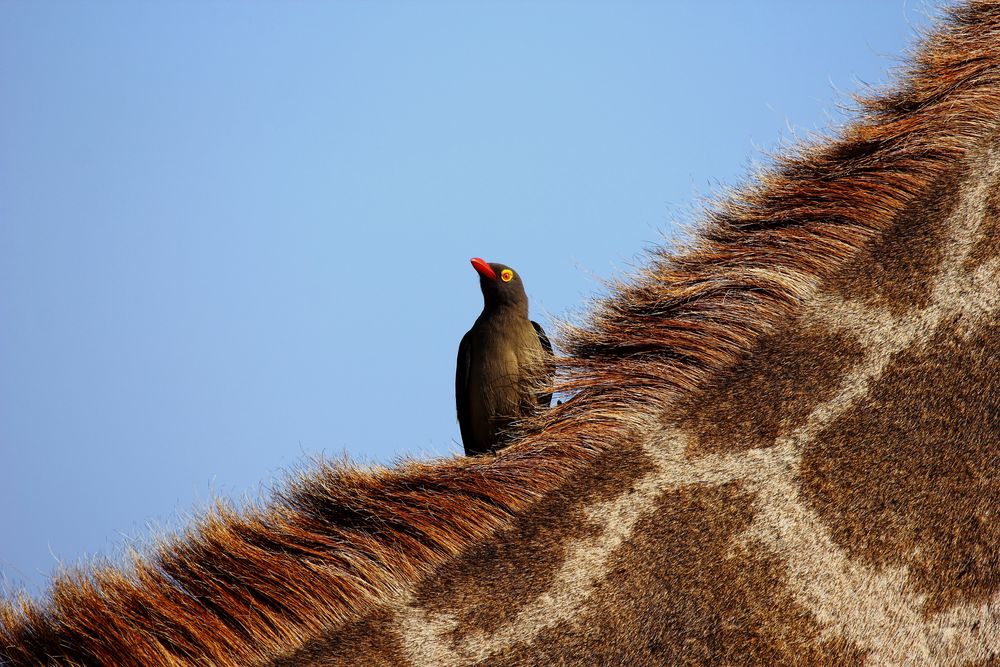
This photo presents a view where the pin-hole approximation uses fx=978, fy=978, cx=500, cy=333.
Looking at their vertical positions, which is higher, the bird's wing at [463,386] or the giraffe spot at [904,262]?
the bird's wing at [463,386]

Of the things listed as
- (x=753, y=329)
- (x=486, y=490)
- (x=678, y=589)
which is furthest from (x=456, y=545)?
(x=753, y=329)

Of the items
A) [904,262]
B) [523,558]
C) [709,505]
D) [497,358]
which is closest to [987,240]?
[904,262]

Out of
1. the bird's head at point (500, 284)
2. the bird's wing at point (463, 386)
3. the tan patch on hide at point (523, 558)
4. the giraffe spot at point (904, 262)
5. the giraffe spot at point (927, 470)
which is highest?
the bird's head at point (500, 284)

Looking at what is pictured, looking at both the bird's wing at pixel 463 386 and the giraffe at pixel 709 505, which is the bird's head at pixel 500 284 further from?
the giraffe at pixel 709 505

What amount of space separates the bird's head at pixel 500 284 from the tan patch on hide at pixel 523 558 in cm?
176

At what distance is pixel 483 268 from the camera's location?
5.53 m

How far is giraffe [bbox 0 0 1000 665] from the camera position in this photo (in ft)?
11.9

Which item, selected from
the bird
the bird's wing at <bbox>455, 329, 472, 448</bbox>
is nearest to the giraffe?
the bird

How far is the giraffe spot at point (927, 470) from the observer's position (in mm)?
3678

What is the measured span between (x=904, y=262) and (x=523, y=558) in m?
2.06

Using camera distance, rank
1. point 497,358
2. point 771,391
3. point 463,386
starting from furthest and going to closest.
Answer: point 463,386 < point 497,358 < point 771,391

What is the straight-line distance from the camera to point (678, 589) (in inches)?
145

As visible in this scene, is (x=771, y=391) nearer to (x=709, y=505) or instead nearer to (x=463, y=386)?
(x=709, y=505)

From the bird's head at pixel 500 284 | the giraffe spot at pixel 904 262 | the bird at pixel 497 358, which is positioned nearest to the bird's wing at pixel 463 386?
the bird at pixel 497 358
